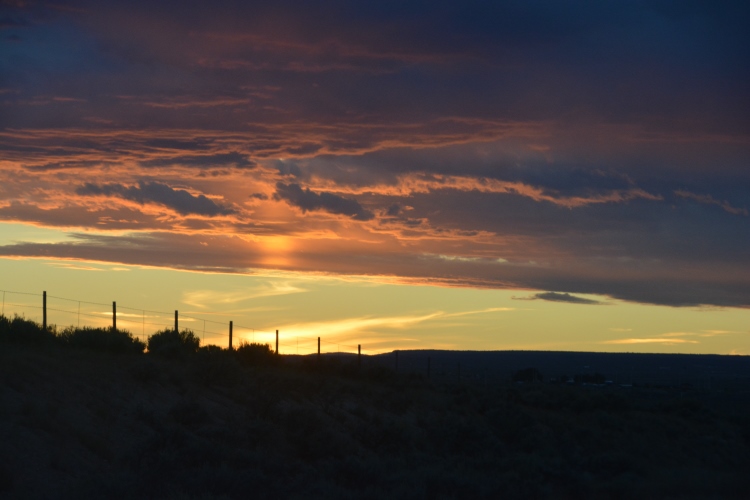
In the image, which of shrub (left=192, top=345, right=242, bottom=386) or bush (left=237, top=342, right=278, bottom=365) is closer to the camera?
shrub (left=192, top=345, right=242, bottom=386)

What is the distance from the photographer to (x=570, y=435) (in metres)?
42.8

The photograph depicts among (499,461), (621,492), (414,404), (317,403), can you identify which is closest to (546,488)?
(621,492)

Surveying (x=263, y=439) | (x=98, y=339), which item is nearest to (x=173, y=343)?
(x=98, y=339)

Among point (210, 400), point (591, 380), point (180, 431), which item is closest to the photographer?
point (180, 431)

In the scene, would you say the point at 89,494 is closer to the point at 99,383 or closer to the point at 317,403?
the point at 99,383

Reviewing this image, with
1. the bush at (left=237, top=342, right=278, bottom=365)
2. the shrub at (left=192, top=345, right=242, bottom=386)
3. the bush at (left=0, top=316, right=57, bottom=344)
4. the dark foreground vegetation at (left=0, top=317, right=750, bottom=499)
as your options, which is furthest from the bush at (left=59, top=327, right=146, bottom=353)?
the bush at (left=237, top=342, right=278, bottom=365)

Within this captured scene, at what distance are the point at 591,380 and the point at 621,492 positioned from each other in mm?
89395

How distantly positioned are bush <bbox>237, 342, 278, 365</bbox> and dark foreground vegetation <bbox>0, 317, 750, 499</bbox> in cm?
12

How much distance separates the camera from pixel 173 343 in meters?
37.7

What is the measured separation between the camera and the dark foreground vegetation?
18344mm

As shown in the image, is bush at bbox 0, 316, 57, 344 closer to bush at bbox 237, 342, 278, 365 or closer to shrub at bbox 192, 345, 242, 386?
shrub at bbox 192, 345, 242, 386

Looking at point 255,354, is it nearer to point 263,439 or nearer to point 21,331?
point 21,331

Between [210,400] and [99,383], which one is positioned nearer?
[99,383]

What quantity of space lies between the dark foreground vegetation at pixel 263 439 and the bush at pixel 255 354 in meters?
0.12
